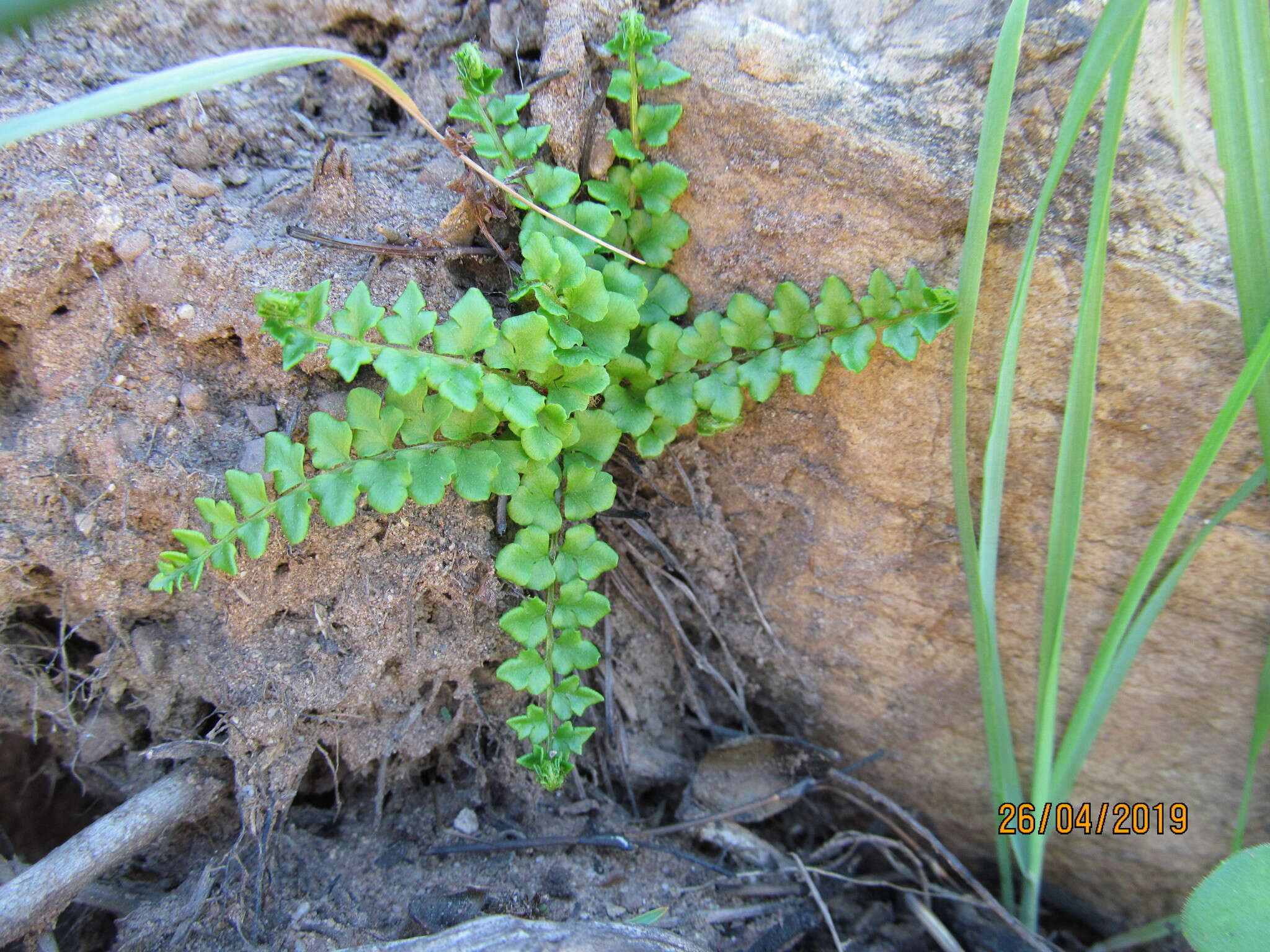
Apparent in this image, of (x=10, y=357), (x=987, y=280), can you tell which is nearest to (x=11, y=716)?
(x=10, y=357)

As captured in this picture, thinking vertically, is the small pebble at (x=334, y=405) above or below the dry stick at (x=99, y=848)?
above

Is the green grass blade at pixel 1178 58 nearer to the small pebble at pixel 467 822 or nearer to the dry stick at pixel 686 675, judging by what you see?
the dry stick at pixel 686 675

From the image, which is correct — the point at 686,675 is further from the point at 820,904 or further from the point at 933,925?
the point at 933,925

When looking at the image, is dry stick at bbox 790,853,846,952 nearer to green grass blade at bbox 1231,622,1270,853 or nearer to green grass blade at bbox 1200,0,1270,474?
green grass blade at bbox 1231,622,1270,853

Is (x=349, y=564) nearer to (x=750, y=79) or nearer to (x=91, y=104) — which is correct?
(x=91, y=104)
